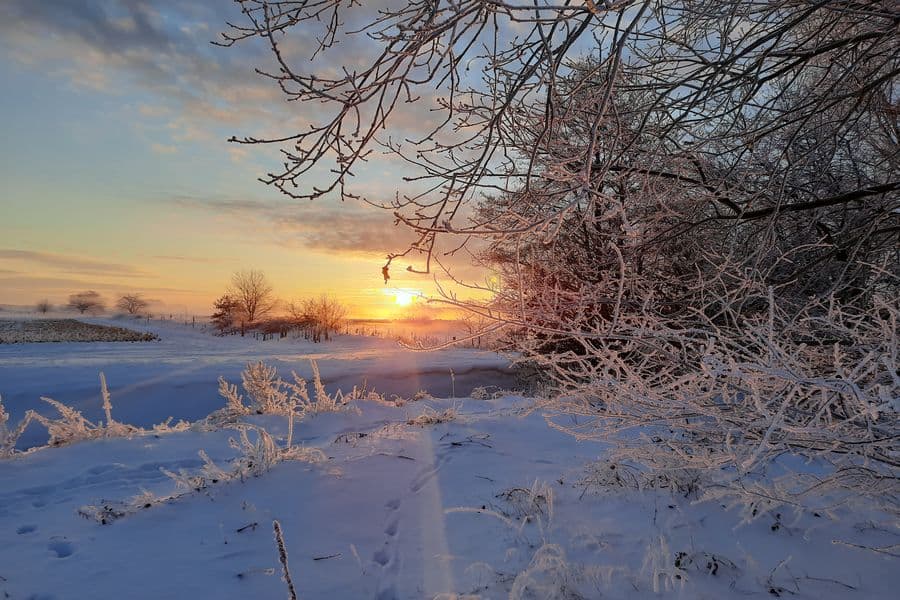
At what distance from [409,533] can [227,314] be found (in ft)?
129

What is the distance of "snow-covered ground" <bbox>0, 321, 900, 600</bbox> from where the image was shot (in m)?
2.28

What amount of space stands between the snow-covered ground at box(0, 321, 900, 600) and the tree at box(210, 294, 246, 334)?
35.4 metres

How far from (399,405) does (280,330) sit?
28634 mm

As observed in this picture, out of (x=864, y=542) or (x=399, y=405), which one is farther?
(x=399, y=405)

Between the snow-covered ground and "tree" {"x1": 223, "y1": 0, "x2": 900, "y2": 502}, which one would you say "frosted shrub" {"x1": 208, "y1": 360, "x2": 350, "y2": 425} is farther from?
"tree" {"x1": 223, "y1": 0, "x2": 900, "y2": 502}

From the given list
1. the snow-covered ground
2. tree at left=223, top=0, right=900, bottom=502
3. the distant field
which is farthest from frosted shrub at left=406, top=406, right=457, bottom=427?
the distant field

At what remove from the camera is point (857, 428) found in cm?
213

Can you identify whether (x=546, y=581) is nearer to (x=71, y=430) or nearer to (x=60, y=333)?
(x=71, y=430)

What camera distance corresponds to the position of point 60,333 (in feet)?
78.1

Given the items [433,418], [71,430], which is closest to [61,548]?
[71,430]

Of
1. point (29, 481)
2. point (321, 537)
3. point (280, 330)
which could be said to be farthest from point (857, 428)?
point (280, 330)

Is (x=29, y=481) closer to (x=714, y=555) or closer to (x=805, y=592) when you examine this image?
(x=714, y=555)

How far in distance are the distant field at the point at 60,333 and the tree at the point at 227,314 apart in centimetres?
1038

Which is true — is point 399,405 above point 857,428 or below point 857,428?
below
